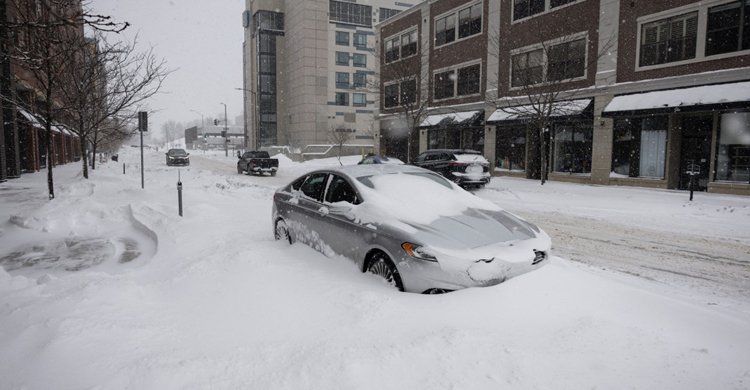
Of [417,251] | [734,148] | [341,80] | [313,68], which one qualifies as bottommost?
[417,251]

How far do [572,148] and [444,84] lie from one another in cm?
1079

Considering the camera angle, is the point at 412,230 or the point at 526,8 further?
the point at 526,8

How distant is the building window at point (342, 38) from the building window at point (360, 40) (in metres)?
1.45

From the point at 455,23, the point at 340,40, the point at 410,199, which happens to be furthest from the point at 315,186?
the point at 340,40

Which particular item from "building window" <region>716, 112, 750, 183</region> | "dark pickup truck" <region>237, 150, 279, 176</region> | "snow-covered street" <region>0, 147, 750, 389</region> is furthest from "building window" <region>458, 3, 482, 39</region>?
"snow-covered street" <region>0, 147, 750, 389</region>

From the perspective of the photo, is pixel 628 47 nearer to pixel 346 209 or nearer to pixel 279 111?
pixel 346 209

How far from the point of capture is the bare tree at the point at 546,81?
19844 millimetres

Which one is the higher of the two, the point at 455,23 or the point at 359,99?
the point at 455,23

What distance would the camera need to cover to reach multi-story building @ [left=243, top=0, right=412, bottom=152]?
56.5 meters

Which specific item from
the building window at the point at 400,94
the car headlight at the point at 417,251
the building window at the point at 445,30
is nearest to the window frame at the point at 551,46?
the building window at the point at 445,30

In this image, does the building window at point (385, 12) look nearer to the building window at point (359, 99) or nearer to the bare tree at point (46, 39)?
the building window at point (359, 99)

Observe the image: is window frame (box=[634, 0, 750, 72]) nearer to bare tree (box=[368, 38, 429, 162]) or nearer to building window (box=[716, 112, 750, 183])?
building window (box=[716, 112, 750, 183])

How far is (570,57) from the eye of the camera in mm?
21266

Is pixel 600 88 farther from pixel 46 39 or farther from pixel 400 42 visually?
pixel 46 39
